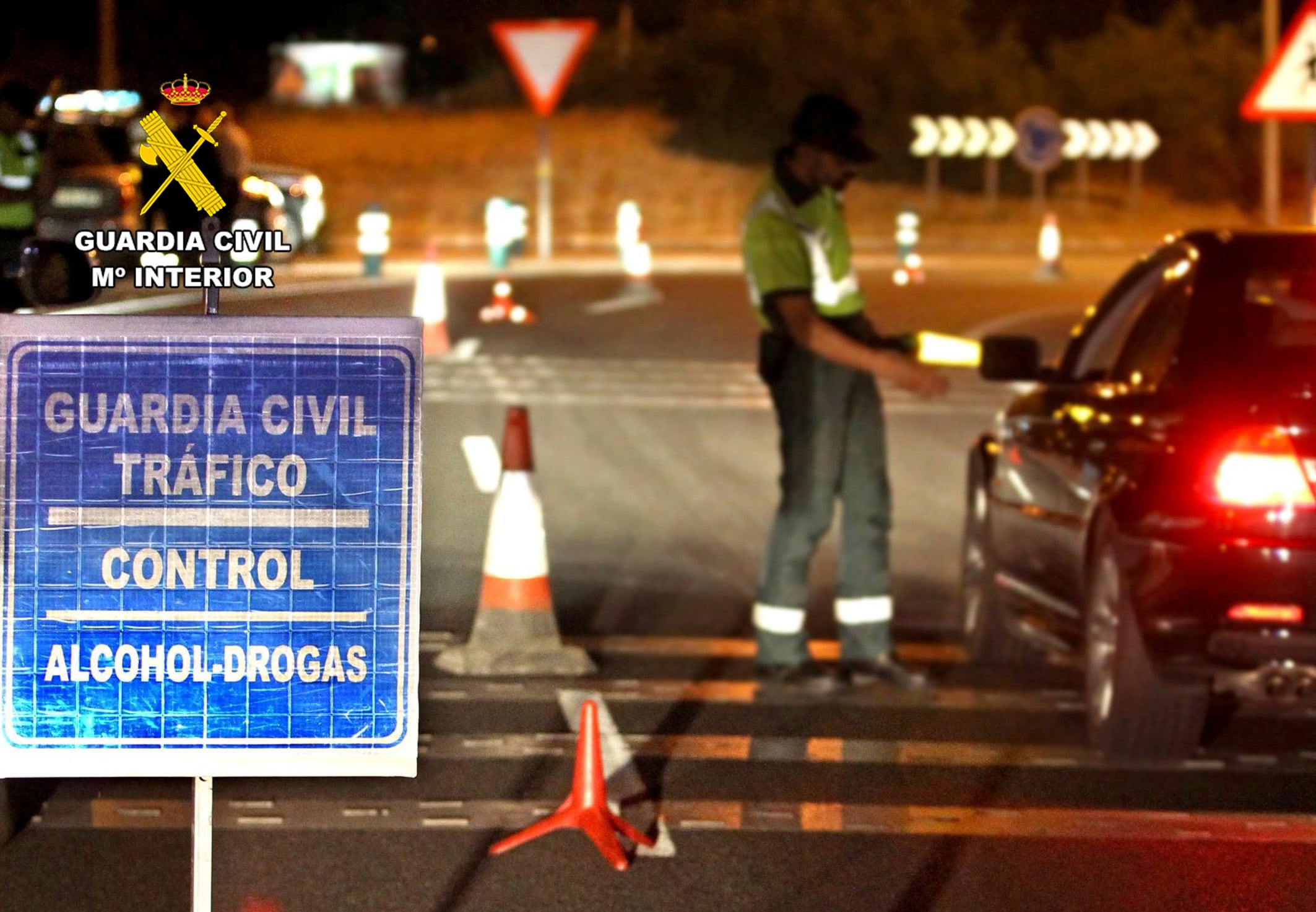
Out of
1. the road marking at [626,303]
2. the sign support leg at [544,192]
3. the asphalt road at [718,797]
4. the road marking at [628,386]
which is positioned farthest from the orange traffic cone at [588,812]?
the sign support leg at [544,192]

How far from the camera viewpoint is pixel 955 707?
8812 millimetres

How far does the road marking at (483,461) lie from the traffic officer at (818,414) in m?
4.24

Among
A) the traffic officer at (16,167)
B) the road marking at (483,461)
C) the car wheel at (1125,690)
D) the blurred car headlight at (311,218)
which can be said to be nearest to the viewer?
the car wheel at (1125,690)

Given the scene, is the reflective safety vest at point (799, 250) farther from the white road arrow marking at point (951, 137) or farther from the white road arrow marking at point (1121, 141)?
the white road arrow marking at point (1121, 141)

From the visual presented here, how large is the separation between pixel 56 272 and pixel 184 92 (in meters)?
1.24

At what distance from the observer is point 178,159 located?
5.10 meters

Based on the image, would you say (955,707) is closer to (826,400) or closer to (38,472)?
(826,400)

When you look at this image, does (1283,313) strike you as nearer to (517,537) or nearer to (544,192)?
(517,537)

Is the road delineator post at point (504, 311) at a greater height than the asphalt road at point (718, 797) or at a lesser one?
greater

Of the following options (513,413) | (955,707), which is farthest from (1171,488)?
(513,413)

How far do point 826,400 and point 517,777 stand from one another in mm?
2090

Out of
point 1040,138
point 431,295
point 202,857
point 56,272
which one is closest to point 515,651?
point 56,272

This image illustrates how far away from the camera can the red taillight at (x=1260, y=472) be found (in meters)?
7.27

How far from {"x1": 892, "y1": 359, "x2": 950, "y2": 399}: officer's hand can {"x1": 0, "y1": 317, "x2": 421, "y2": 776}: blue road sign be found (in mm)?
3927
